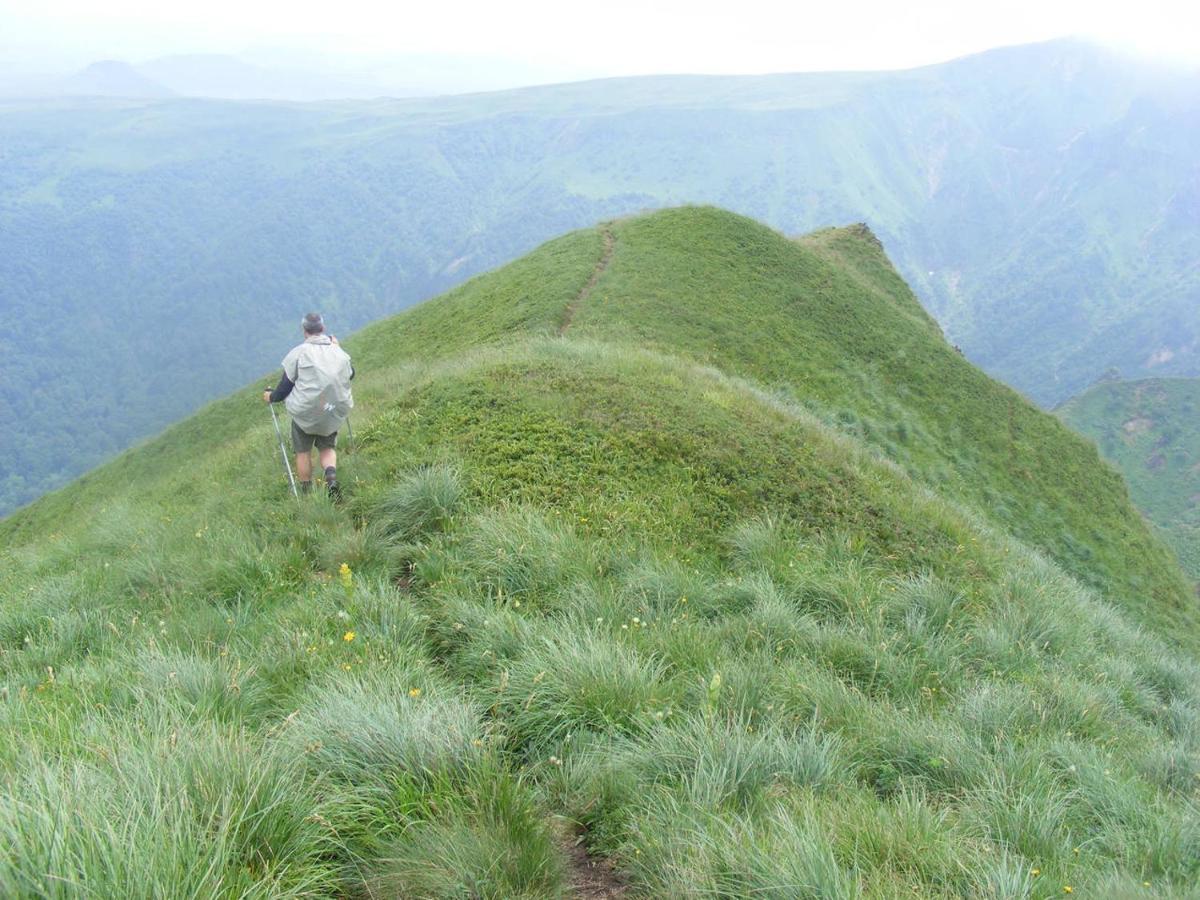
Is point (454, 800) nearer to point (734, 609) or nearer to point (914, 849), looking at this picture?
point (914, 849)

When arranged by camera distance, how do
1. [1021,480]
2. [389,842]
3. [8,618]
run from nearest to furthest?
[389,842] → [8,618] → [1021,480]

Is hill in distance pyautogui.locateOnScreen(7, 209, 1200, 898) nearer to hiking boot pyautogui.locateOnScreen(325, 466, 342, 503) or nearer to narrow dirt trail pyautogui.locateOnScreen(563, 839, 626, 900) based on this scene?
narrow dirt trail pyautogui.locateOnScreen(563, 839, 626, 900)

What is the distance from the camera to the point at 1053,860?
9.96 ft

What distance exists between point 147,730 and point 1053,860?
4144 millimetres

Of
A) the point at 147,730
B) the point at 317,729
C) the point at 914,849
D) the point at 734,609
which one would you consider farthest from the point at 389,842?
the point at 734,609

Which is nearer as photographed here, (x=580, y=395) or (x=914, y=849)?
(x=914, y=849)

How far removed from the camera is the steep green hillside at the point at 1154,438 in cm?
7393

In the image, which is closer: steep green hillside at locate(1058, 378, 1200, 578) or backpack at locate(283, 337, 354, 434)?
backpack at locate(283, 337, 354, 434)

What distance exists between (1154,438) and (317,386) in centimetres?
11216

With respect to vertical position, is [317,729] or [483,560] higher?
[317,729]

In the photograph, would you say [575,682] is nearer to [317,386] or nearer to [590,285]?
[317,386]

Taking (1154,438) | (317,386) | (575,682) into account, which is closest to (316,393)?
(317,386)

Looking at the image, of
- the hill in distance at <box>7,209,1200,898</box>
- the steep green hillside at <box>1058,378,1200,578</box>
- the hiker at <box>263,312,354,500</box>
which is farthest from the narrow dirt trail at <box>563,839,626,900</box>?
the steep green hillside at <box>1058,378,1200,578</box>

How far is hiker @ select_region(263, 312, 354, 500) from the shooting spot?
28.4 feet
